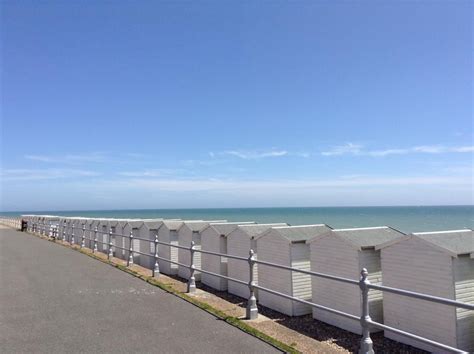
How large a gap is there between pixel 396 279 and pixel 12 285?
843 centimetres

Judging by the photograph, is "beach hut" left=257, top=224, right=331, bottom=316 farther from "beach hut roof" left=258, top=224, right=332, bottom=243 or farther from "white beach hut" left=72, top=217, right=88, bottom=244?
"white beach hut" left=72, top=217, right=88, bottom=244

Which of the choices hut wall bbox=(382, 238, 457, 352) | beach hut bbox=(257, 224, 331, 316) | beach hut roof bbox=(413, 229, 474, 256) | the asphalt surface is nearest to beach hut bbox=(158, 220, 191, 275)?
the asphalt surface

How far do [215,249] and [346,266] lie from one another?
13.1ft

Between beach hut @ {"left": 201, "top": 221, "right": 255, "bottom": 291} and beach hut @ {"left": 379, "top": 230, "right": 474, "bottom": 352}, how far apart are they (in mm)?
4312

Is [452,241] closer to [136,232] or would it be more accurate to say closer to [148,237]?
[148,237]

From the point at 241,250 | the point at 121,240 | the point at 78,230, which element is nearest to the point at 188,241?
the point at 241,250

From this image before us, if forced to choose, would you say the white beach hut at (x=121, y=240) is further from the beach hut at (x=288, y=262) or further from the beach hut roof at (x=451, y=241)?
the beach hut roof at (x=451, y=241)

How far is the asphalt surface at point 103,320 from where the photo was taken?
599 centimetres

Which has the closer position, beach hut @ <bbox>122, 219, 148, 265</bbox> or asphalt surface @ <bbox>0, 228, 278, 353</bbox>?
asphalt surface @ <bbox>0, 228, 278, 353</bbox>

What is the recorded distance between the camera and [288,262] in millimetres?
8195

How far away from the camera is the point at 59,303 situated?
859cm

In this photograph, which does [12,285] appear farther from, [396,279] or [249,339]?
[396,279]

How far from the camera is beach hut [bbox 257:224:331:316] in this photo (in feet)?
27.0

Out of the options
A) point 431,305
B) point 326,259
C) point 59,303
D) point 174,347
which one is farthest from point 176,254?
point 431,305
